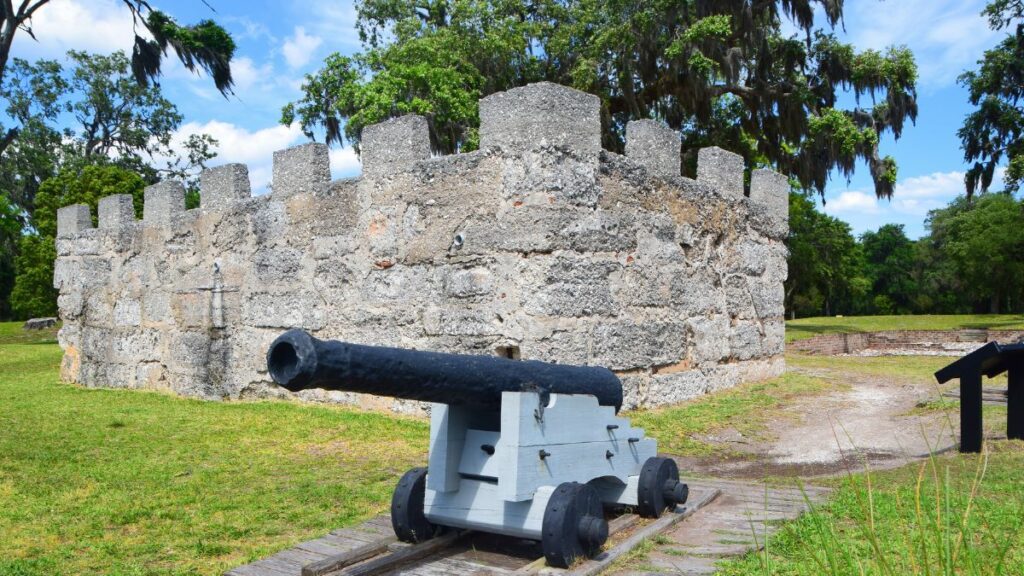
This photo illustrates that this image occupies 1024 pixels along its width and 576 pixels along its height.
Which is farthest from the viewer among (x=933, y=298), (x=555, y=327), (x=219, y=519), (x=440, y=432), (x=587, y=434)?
(x=933, y=298)

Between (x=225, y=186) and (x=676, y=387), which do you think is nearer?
(x=676, y=387)

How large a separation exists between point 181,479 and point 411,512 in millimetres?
3140

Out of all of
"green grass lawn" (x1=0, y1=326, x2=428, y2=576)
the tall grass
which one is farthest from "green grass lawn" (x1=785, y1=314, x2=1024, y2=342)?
the tall grass

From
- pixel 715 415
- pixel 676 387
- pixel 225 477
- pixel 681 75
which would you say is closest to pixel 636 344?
pixel 676 387

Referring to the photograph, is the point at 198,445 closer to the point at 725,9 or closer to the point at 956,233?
the point at 725,9

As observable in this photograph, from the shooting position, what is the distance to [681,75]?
798 inches

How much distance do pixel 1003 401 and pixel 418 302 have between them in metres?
6.70

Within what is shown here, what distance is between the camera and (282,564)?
4168 millimetres

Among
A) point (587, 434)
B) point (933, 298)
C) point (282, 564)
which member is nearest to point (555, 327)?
point (587, 434)

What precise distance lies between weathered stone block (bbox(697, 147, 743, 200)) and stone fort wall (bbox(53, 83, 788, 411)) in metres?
0.03

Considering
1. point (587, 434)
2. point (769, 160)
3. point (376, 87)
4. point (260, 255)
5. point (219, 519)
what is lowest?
point (219, 519)

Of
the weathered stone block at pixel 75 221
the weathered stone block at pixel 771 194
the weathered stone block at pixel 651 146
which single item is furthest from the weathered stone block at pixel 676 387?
the weathered stone block at pixel 75 221

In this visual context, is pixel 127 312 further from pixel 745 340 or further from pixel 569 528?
pixel 569 528

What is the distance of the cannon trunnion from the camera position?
374 centimetres
